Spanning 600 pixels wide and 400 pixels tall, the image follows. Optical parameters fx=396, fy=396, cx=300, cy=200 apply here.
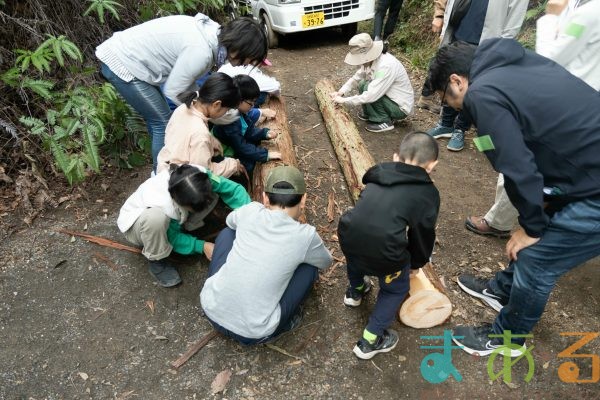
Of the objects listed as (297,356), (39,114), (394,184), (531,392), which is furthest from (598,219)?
(39,114)

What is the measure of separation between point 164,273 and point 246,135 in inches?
66.8

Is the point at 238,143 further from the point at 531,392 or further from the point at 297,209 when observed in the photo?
the point at 531,392

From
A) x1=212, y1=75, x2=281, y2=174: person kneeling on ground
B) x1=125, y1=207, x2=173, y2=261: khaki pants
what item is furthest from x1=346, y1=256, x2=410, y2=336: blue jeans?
x1=212, y1=75, x2=281, y2=174: person kneeling on ground

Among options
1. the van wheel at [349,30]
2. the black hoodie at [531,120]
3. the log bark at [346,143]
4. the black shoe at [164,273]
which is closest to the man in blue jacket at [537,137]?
the black hoodie at [531,120]

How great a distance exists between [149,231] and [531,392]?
115 inches

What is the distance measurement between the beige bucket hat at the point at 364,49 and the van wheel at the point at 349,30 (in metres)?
3.98

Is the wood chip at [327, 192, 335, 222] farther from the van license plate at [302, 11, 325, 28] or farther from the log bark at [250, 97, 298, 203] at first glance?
the van license plate at [302, 11, 325, 28]

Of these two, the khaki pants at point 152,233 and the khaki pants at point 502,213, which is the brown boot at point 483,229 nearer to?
the khaki pants at point 502,213

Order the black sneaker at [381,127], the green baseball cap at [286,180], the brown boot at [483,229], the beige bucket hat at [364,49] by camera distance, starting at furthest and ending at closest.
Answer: the black sneaker at [381,127], the beige bucket hat at [364,49], the brown boot at [483,229], the green baseball cap at [286,180]

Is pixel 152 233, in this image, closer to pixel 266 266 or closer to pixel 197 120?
pixel 197 120

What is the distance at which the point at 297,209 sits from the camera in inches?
108

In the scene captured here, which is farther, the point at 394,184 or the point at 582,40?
the point at 582,40

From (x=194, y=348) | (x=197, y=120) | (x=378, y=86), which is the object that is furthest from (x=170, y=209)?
(x=378, y=86)

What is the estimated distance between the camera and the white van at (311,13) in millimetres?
7746
